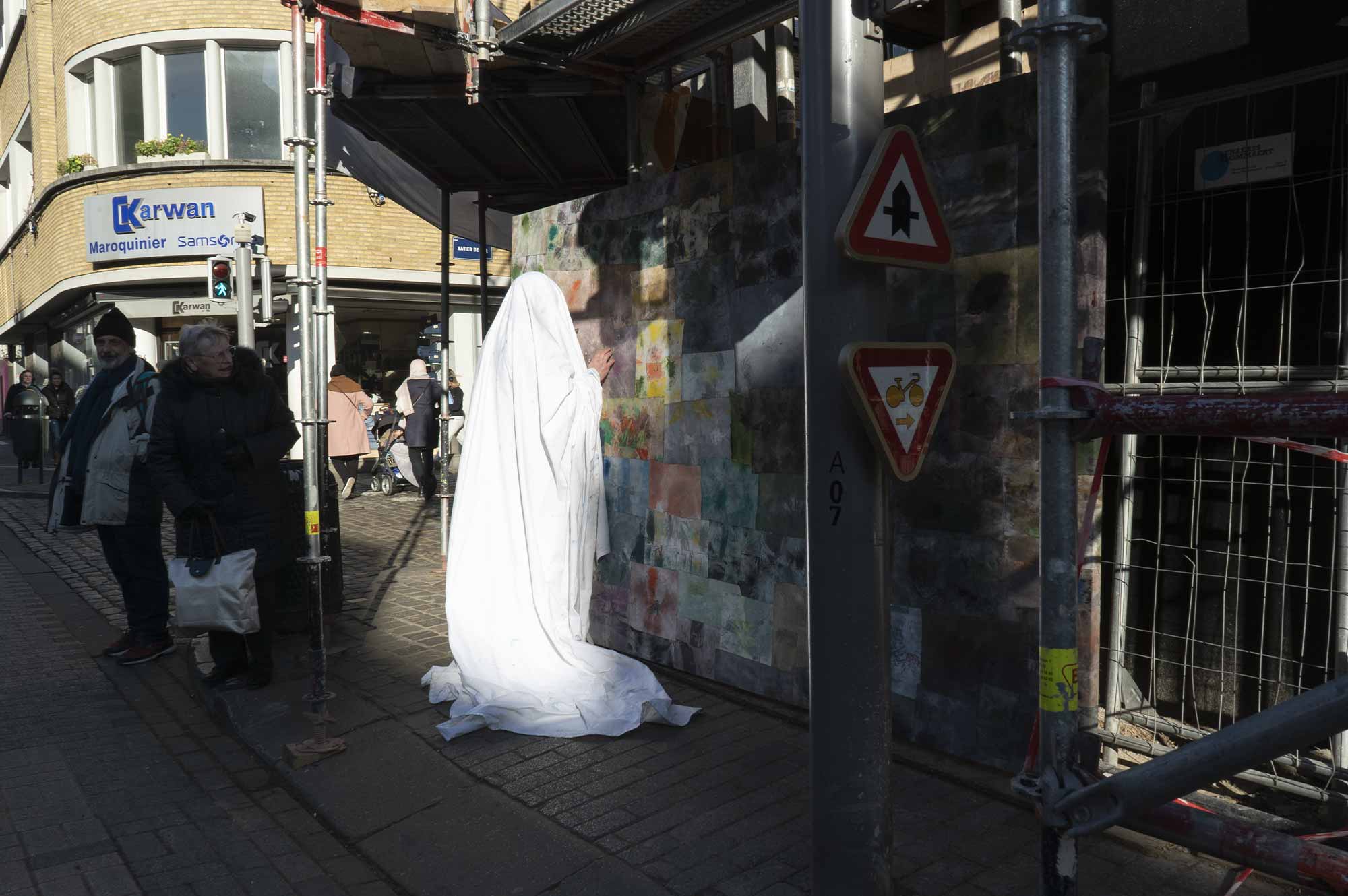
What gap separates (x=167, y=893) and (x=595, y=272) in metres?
3.77

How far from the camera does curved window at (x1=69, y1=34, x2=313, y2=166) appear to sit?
61.4 feet

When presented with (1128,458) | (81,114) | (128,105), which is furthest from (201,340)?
(81,114)

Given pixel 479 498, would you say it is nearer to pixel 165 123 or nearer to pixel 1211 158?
pixel 1211 158

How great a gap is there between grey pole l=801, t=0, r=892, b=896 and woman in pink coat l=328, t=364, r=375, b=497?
1033 cm

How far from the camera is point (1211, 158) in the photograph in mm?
→ 3838

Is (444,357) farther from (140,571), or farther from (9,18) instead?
(9,18)

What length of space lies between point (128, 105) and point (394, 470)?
10691 millimetres

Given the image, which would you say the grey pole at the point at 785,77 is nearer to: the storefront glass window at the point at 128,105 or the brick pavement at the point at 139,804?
the brick pavement at the point at 139,804

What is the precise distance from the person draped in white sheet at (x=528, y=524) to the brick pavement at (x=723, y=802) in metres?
0.36

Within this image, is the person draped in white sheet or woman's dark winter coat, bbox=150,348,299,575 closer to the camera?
the person draped in white sheet

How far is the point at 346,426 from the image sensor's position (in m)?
12.8

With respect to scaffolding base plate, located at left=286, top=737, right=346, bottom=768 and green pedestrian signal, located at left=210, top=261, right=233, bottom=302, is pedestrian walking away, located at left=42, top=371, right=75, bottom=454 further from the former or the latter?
scaffolding base plate, located at left=286, top=737, right=346, bottom=768

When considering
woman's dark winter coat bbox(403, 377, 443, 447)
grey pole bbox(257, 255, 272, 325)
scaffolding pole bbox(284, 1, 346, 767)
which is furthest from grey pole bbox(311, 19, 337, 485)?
woman's dark winter coat bbox(403, 377, 443, 447)

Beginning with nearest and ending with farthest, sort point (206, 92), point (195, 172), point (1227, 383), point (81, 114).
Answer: point (1227, 383) → point (195, 172) → point (206, 92) → point (81, 114)
